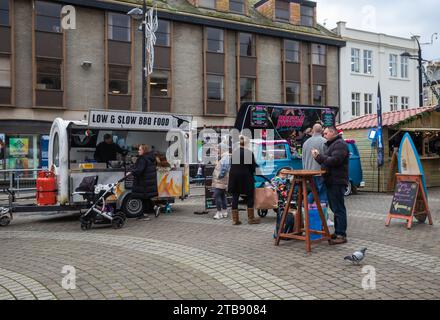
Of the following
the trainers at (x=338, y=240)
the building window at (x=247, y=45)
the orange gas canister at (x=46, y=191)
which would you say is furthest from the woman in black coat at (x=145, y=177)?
the building window at (x=247, y=45)

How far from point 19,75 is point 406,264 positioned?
22.9 metres

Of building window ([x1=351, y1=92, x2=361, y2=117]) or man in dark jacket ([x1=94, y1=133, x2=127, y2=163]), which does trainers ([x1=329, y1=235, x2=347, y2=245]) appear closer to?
man in dark jacket ([x1=94, y1=133, x2=127, y2=163])

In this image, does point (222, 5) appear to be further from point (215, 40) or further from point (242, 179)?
point (242, 179)

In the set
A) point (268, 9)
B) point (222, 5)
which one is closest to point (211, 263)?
point (222, 5)

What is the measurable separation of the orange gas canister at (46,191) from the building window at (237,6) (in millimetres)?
24219

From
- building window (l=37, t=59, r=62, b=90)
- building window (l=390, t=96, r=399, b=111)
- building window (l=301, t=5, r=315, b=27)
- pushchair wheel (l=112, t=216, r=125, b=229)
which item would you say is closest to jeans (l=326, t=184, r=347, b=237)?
pushchair wheel (l=112, t=216, r=125, b=229)

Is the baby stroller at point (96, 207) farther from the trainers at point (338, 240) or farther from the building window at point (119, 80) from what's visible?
the building window at point (119, 80)

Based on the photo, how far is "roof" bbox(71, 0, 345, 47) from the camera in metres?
26.5

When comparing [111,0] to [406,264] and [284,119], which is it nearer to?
[284,119]

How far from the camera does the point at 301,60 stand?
1312 inches

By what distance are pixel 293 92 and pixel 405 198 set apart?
82.4ft

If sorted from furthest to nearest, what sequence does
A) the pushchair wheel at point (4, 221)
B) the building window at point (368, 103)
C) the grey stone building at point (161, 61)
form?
the building window at point (368, 103), the grey stone building at point (161, 61), the pushchair wheel at point (4, 221)

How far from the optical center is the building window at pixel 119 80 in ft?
87.5

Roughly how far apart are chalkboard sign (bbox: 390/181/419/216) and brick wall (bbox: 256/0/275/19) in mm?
26604
